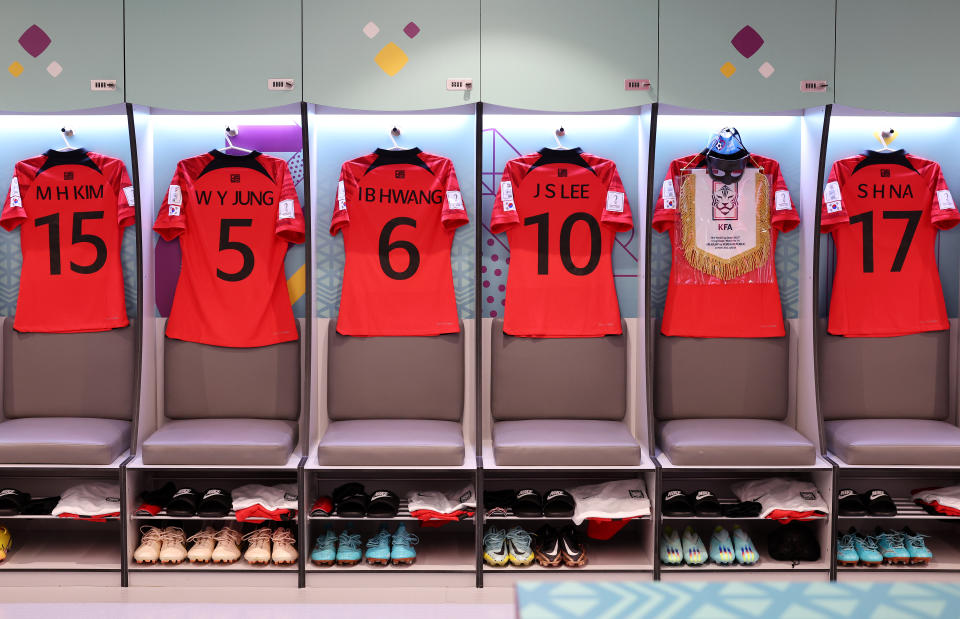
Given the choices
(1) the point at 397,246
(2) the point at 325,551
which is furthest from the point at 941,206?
(2) the point at 325,551

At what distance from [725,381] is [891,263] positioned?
3.02 feet

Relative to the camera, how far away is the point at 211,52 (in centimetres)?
280

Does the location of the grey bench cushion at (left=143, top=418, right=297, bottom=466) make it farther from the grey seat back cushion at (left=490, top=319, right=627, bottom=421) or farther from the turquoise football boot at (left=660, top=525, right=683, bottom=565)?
the turquoise football boot at (left=660, top=525, right=683, bottom=565)

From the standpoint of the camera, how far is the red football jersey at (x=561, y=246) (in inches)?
120

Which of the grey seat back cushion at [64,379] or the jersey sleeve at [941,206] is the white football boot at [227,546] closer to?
the grey seat back cushion at [64,379]

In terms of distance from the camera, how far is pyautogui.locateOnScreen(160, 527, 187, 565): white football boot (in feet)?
8.98

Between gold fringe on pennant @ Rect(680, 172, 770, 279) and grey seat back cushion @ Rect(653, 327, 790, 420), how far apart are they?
0.33m

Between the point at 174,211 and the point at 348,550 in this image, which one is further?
the point at 174,211

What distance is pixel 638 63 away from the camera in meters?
2.82

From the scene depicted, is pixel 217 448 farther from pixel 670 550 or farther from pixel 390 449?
pixel 670 550

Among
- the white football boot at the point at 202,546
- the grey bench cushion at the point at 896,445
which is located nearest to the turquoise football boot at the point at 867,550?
the grey bench cushion at the point at 896,445

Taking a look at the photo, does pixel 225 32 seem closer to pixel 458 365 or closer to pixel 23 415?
pixel 458 365

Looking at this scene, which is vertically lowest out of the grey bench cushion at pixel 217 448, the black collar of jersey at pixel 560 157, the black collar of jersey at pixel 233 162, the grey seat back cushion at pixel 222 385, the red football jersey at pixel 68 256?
the grey bench cushion at pixel 217 448

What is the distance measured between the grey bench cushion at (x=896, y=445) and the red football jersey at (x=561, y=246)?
103 cm
